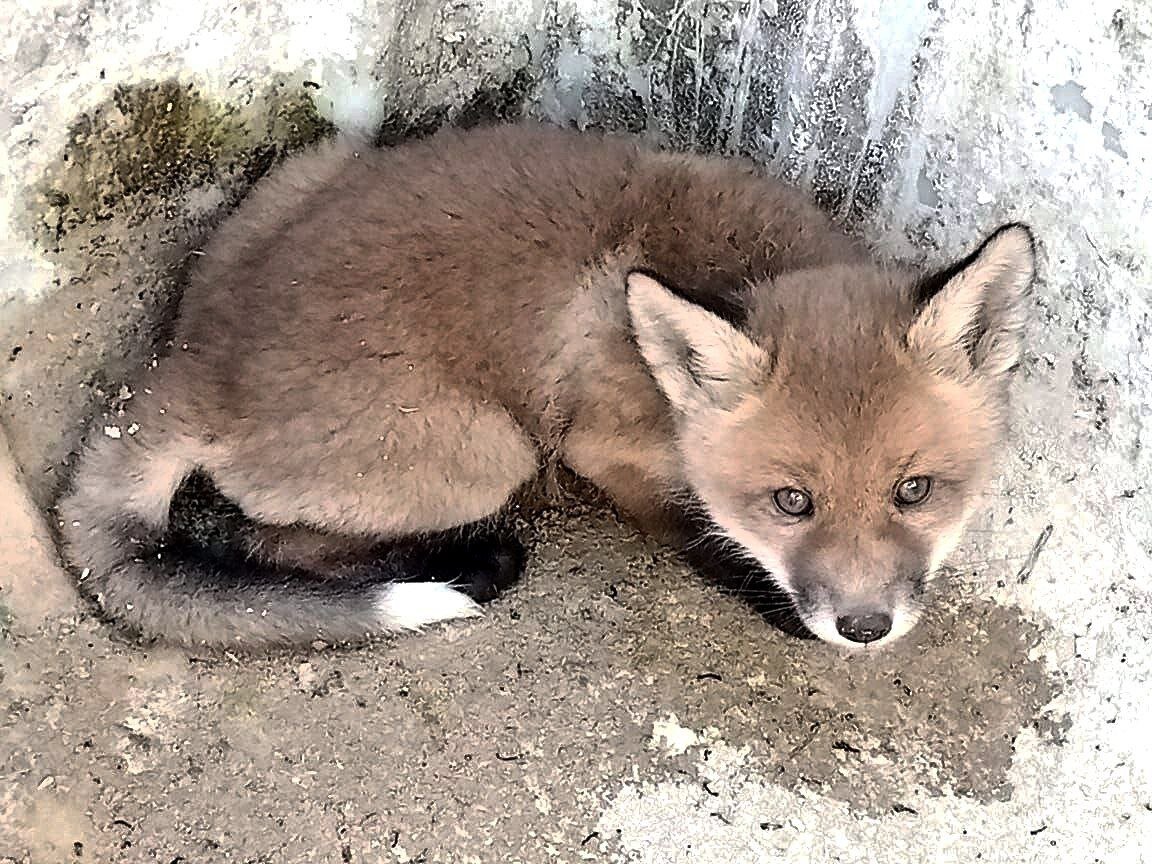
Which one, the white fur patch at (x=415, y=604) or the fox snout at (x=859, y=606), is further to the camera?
the white fur patch at (x=415, y=604)

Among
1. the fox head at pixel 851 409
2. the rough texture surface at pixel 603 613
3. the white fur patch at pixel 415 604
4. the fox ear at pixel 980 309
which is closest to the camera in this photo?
the fox ear at pixel 980 309

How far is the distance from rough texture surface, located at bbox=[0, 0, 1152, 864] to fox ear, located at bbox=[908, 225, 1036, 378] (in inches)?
8.5

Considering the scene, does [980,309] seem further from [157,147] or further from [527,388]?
[157,147]

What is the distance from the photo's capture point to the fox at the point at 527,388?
5.74 ft

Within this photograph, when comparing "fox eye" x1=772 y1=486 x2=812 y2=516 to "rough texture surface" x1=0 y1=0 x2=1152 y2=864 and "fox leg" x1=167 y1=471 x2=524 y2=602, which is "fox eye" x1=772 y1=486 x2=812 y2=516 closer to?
"rough texture surface" x1=0 y1=0 x2=1152 y2=864

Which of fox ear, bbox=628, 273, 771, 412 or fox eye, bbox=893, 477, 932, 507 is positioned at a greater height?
fox ear, bbox=628, 273, 771, 412

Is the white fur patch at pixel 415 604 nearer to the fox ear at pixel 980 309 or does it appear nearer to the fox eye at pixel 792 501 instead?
the fox eye at pixel 792 501

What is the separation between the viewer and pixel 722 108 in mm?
2342

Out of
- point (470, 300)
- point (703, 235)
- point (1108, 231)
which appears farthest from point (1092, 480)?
point (470, 300)

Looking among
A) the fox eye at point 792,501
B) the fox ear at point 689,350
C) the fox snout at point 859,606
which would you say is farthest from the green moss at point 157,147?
the fox snout at point 859,606

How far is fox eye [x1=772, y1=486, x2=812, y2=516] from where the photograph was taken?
1.78 metres

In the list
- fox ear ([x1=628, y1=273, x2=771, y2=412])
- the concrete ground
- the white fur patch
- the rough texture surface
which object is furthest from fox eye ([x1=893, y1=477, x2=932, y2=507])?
the white fur patch

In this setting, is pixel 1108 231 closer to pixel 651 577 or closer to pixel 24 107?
pixel 651 577

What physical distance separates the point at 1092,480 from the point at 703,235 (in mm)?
758
